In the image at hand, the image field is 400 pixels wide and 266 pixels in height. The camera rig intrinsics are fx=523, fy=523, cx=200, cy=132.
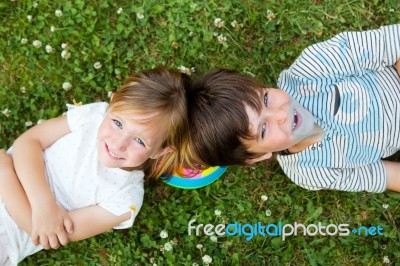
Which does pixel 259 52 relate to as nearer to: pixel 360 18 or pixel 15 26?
pixel 360 18

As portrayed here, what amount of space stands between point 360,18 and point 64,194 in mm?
1989

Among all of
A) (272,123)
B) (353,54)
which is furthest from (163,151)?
(353,54)

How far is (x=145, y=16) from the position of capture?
10.5 ft

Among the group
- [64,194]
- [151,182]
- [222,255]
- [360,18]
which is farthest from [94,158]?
[360,18]

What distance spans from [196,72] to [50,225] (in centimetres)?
122

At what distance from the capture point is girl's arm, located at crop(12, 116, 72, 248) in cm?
264

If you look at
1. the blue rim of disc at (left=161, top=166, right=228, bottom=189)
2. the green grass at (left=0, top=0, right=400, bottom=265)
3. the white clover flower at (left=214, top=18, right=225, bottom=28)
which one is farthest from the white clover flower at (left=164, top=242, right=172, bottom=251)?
the white clover flower at (left=214, top=18, right=225, bottom=28)

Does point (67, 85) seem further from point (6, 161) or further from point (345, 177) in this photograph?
point (345, 177)

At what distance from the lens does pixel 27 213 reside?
8.77 ft

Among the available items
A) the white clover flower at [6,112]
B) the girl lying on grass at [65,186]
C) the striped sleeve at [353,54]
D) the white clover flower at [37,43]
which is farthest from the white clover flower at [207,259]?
the white clover flower at [37,43]

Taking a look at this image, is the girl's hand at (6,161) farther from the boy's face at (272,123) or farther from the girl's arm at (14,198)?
the boy's face at (272,123)

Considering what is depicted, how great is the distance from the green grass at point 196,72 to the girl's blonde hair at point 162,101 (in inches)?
32.7

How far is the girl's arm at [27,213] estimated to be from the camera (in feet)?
8.80

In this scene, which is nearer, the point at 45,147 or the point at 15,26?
the point at 45,147
